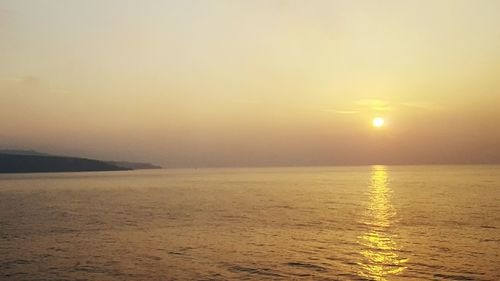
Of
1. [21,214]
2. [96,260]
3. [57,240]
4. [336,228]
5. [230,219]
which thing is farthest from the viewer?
[21,214]

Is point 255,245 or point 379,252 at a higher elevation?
point 379,252

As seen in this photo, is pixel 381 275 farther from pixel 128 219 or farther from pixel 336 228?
pixel 128 219

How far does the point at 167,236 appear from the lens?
43375 millimetres

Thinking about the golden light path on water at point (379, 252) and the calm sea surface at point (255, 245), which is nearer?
the golden light path on water at point (379, 252)

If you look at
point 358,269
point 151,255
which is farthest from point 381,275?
point 151,255

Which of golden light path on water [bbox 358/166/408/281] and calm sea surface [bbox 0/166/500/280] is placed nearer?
golden light path on water [bbox 358/166/408/281]

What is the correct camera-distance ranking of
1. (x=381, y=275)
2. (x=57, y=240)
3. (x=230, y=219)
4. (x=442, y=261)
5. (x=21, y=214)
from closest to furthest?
(x=381, y=275), (x=442, y=261), (x=57, y=240), (x=230, y=219), (x=21, y=214)

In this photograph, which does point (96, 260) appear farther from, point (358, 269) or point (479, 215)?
point (479, 215)

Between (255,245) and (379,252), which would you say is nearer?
(379,252)

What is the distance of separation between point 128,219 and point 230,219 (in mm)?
13623

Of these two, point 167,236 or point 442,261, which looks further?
point 167,236

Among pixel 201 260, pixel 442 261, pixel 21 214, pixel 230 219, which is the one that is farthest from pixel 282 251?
pixel 21 214

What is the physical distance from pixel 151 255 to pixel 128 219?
25.6 meters

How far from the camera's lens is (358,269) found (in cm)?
2919
